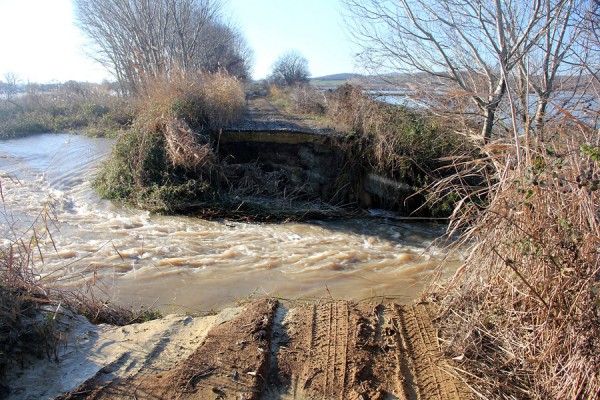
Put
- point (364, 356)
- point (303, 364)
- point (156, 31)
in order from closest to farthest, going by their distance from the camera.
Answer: point (303, 364) → point (364, 356) → point (156, 31)

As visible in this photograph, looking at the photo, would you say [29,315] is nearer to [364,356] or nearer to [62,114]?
[364,356]

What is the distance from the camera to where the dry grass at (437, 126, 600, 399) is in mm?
2812

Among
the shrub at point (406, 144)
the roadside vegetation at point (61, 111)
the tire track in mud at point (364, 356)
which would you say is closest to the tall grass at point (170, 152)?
the shrub at point (406, 144)

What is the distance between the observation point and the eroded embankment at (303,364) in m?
3.08

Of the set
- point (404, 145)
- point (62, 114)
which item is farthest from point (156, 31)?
point (404, 145)

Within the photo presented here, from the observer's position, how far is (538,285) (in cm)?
313

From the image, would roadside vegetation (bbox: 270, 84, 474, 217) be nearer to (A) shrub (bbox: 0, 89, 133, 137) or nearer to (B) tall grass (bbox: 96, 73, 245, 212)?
(B) tall grass (bbox: 96, 73, 245, 212)

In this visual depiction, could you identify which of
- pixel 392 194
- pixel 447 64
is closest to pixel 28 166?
pixel 392 194

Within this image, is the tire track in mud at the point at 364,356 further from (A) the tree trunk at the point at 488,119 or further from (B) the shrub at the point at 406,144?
(B) the shrub at the point at 406,144

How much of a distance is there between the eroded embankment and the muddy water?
1267mm

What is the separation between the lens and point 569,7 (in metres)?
6.53

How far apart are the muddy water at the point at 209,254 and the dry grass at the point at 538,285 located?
4.23 ft

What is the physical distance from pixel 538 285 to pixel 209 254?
17.5 feet

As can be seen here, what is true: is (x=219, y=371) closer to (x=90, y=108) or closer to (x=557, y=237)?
(x=557, y=237)
